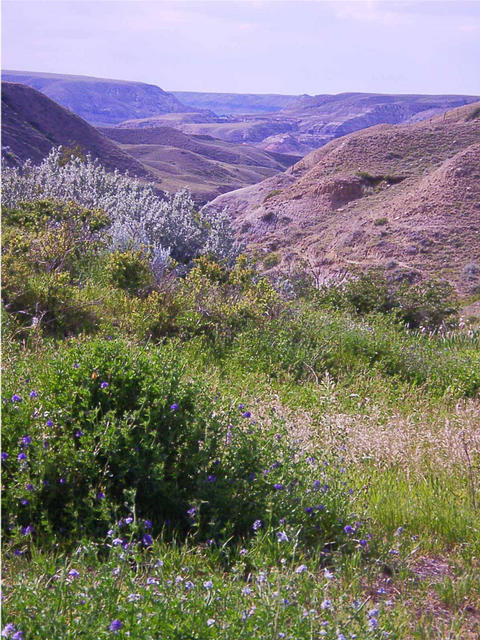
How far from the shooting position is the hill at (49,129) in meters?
49.4

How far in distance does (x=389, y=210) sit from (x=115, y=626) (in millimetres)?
20880

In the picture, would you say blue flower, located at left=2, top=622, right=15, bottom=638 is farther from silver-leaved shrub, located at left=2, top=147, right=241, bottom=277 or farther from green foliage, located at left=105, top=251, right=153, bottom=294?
silver-leaved shrub, located at left=2, top=147, right=241, bottom=277

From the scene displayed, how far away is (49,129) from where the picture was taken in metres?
56.1

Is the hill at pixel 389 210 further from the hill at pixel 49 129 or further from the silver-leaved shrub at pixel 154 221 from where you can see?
the hill at pixel 49 129

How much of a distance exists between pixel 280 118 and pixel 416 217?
18579cm

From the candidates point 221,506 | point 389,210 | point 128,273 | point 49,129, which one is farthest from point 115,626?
point 49,129

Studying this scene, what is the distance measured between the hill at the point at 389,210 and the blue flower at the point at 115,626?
14045 millimetres

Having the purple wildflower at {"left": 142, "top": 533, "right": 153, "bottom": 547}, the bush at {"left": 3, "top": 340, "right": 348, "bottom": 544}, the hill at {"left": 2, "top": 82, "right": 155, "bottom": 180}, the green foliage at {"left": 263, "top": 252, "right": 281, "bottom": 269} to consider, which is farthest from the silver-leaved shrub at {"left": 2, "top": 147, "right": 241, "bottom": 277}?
the hill at {"left": 2, "top": 82, "right": 155, "bottom": 180}

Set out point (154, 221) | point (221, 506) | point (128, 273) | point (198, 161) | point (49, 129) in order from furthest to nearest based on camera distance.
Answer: point (198, 161)
point (49, 129)
point (154, 221)
point (128, 273)
point (221, 506)

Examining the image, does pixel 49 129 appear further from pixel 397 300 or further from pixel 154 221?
pixel 397 300

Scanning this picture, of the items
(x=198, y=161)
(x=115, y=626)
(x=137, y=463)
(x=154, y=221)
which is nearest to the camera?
(x=115, y=626)

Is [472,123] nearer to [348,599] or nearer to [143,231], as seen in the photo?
[143,231]

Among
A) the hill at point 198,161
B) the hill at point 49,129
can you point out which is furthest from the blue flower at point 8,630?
the hill at point 49,129

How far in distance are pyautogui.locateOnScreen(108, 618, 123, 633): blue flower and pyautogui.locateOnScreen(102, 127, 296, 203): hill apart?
46918mm
